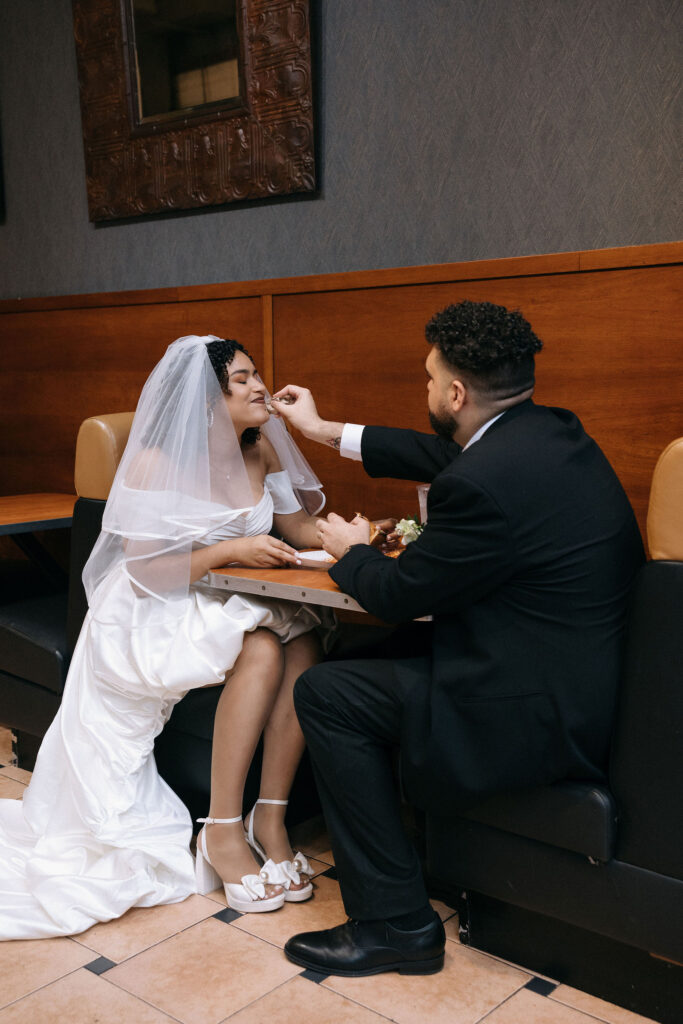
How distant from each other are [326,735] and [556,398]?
1198mm

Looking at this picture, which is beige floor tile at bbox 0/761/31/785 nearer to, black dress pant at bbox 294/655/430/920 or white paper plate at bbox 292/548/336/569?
white paper plate at bbox 292/548/336/569

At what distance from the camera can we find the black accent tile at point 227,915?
233 centimetres

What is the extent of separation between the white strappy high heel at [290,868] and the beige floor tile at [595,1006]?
0.68 meters

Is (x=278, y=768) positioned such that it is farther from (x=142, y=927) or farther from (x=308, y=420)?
(x=308, y=420)

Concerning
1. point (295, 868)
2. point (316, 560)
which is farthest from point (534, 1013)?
point (316, 560)

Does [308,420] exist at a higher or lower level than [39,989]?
higher

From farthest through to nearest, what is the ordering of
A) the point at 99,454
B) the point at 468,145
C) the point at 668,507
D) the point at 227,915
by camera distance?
the point at 99,454, the point at 468,145, the point at 227,915, the point at 668,507

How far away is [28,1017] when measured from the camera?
196cm

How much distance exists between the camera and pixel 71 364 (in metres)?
4.12

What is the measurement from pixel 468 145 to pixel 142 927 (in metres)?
2.37

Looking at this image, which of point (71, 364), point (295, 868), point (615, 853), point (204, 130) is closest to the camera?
point (615, 853)

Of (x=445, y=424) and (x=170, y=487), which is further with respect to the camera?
(x=170, y=487)

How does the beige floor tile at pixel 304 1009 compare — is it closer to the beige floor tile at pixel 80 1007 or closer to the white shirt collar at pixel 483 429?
the beige floor tile at pixel 80 1007

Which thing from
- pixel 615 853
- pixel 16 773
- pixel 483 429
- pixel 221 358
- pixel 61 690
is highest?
pixel 221 358
